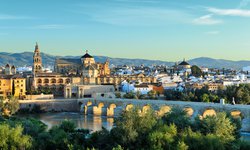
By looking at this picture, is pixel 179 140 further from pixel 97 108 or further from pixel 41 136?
pixel 97 108

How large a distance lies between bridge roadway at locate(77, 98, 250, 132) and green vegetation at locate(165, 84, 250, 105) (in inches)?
189

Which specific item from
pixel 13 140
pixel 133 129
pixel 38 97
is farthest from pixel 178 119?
pixel 38 97

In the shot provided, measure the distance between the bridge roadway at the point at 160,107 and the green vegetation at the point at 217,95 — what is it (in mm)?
4799

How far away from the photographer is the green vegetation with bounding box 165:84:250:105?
33281mm

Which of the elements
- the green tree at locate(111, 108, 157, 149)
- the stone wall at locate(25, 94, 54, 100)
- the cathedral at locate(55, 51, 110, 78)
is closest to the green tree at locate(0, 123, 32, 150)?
the green tree at locate(111, 108, 157, 149)

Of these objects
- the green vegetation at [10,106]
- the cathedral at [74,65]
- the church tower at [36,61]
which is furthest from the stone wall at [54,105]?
the church tower at [36,61]

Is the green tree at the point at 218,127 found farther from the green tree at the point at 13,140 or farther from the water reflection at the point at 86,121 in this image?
the water reflection at the point at 86,121

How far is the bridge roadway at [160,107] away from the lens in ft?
82.9

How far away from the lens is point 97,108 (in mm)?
34656

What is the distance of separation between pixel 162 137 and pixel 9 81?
90.4 feet

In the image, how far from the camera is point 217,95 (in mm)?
34812

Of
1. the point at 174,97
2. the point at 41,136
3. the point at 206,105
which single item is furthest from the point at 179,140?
the point at 174,97

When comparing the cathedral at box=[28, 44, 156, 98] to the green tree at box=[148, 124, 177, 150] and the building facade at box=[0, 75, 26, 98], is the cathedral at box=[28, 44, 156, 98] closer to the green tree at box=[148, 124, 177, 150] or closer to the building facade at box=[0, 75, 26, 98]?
the building facade at box=[0, 75, 26, 98]

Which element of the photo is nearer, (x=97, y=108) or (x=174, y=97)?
(x=97, y=108)
